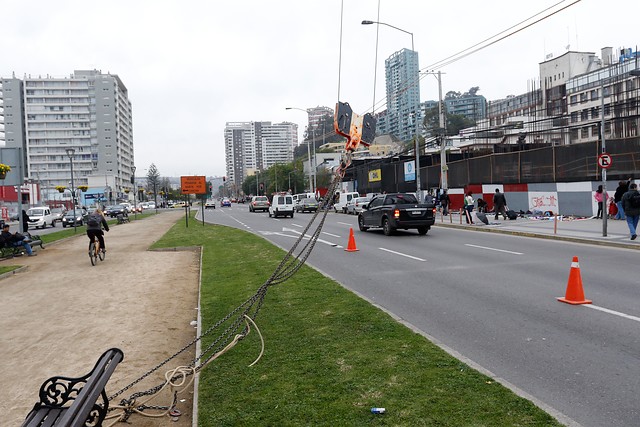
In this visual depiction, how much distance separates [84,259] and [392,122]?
27713mm

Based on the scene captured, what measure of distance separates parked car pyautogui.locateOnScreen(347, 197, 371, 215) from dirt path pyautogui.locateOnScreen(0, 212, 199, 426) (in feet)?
88.2

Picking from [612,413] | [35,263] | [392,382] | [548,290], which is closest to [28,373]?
[392,382]

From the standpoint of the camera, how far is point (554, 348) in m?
5.64

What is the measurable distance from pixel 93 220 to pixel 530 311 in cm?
1296

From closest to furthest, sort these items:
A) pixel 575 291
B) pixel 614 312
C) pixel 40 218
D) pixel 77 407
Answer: pixel 77 407, pixel 614 312, pixel 575 291, pixel 40 218

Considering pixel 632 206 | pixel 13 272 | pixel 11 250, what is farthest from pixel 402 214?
pixel 11 250

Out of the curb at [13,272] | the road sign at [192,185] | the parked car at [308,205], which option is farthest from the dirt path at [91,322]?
the parked car at [308,205]

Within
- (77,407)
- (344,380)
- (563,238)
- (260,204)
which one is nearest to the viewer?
(77,407)

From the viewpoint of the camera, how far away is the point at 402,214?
66.0 feet

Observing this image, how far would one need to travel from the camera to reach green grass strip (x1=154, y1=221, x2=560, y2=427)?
12.6ft

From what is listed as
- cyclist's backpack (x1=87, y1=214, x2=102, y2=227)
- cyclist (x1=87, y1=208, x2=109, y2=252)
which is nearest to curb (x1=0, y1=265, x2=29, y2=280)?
cyclist (x1=87, y1=208, x2=109, y2=252)

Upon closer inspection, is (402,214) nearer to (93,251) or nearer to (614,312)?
(93,251)

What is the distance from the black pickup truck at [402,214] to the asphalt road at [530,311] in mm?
4543

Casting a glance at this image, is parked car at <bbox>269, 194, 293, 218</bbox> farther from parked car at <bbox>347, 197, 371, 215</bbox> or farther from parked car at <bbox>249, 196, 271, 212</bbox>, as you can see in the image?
parked car at <bbox>249, 196, 271, 212</bbox>
